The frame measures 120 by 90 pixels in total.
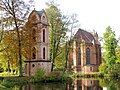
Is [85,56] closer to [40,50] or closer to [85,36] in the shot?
[85,36]

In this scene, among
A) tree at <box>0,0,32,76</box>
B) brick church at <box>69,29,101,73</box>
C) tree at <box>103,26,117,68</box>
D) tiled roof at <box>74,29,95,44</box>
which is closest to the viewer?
tree at <box>0,0,32,76</box>

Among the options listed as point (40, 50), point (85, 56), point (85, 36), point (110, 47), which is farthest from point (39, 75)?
point (85, 36)

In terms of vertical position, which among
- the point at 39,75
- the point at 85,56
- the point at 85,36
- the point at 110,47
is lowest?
the point at 39,75

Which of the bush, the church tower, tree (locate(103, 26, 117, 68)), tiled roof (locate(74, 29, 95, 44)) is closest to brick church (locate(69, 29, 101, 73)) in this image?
tiled roof (locate(74, 29, 95, 44))

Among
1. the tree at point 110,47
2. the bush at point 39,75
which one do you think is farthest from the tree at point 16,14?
the tree at point 110,47

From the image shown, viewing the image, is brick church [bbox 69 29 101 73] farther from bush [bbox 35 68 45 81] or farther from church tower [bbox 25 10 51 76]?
bush [bbox 35 68 45 81]

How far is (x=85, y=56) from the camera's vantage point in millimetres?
73500

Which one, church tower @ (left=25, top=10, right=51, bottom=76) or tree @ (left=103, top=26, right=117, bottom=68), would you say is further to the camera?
tree @ (left=103, top=26, right=117, bottom=68)

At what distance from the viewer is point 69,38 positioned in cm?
4841

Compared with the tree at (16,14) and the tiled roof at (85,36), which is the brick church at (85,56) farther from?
the tree at (16,14)

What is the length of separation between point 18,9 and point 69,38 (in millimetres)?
17509

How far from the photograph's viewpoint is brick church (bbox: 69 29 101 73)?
72.5 meters

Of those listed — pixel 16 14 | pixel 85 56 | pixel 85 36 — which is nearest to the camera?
pixel 16 14

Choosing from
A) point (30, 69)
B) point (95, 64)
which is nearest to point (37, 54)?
point (30, 69)
